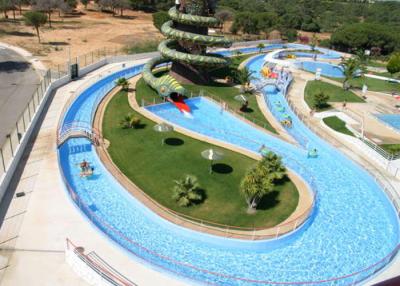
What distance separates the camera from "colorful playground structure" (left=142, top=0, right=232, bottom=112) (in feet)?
141

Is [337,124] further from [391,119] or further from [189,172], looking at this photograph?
[189,172]

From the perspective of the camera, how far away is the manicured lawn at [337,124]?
4077 centimetres

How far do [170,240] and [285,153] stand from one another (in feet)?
56.1

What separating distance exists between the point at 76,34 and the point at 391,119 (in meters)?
63.9

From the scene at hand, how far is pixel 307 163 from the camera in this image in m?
34.3

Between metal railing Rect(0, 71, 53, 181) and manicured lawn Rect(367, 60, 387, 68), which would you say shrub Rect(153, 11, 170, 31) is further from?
metal railing Rect(0, 71, 53, 181)

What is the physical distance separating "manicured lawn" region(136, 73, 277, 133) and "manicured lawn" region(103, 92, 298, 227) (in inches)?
311

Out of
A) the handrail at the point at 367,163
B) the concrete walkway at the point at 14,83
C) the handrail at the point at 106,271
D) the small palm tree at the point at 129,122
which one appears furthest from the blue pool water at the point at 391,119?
the concrete walkway at the point at 14,83

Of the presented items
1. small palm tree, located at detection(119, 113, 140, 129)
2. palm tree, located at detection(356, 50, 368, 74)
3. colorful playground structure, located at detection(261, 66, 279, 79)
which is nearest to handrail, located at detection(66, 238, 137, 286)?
small palm tree, located at detection(119, 113, 140, 129)

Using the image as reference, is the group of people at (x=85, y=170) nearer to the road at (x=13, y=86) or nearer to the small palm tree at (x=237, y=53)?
the road at (x=13, y=86)

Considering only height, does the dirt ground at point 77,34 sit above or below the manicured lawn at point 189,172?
above

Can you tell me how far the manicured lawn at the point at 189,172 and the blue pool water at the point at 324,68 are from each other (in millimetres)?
43369

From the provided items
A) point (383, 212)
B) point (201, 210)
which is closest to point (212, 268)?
point (201, 210)

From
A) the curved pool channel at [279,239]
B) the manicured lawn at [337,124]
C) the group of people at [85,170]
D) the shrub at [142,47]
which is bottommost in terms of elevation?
the curved pool channel at [279,239]
